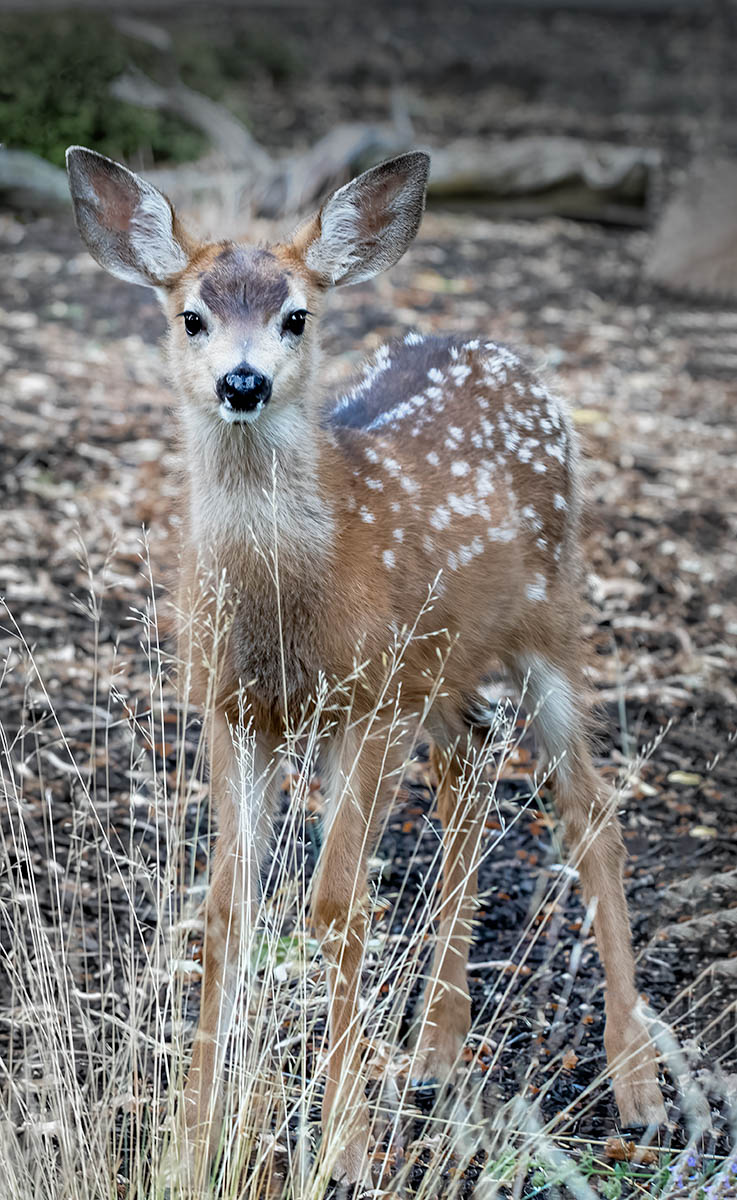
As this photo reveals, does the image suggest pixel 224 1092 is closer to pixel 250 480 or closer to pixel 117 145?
pixel 250 480

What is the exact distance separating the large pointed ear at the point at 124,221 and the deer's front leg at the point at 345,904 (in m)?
1.21

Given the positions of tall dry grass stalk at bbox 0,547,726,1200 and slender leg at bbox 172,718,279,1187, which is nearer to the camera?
tall dry grass stalk at bbox 0,547,726,1200

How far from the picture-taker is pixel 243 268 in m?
3.20

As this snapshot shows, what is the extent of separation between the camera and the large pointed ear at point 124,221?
3318 millimetres

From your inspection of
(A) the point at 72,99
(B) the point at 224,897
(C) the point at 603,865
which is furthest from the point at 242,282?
(A) the point at 72,99

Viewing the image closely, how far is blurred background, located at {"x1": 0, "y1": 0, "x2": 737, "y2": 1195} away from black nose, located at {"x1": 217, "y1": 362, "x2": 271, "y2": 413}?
1.34 feet

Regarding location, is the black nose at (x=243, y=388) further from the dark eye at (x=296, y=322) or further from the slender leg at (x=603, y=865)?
the slender leg at (x=603, y=865)

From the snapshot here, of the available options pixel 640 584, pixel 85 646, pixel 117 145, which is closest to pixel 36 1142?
pixel 85 646

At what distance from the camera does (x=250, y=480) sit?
325cm

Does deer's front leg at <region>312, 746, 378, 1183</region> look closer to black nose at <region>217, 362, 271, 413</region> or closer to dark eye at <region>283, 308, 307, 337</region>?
black nose at <region>217, 362, 271, 413</region>

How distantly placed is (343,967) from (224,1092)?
0.45 meters

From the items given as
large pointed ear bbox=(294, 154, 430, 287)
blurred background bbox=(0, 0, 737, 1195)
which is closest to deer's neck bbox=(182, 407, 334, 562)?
blurred background bbox=(0, 0, 737, 1195)

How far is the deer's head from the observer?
3.10 m

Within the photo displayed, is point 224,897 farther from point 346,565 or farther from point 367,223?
point 367,223
